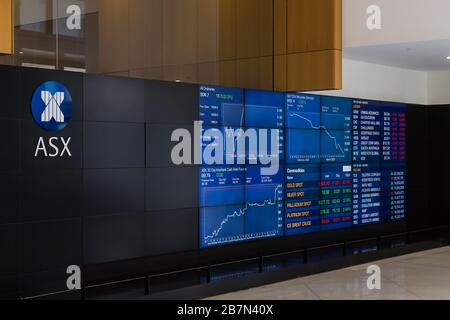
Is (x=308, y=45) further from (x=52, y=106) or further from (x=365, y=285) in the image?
(x=52, y=106)

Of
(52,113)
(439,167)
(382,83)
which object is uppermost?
(382,83)

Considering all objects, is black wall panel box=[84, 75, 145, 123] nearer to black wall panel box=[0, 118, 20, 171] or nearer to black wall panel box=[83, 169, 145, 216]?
black wall panel box=[83, 169, 145, 216]

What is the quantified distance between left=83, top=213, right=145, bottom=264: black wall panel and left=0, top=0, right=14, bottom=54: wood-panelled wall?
7.92ft

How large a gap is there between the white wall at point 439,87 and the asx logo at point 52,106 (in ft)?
32.0

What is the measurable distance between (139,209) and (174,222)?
2.36ft

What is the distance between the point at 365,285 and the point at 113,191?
4.12 meters

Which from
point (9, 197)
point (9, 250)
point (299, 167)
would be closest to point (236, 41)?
point (299, 167)

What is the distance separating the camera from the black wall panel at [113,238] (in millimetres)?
9883

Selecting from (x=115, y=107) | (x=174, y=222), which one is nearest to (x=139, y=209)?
(x=174, y=222)

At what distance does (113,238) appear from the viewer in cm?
1019

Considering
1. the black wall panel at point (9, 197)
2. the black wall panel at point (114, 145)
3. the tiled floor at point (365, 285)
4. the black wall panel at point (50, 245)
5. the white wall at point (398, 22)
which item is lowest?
the tiled floor at point (365, 285)

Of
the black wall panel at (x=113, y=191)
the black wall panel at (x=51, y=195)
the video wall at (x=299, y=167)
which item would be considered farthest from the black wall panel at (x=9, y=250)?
the video wall at (x=299, y=167)

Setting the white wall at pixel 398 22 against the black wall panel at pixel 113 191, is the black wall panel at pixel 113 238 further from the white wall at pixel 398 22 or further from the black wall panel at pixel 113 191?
the white wall at pixel 398 22

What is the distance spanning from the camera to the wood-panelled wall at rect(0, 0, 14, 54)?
29.2 feet
